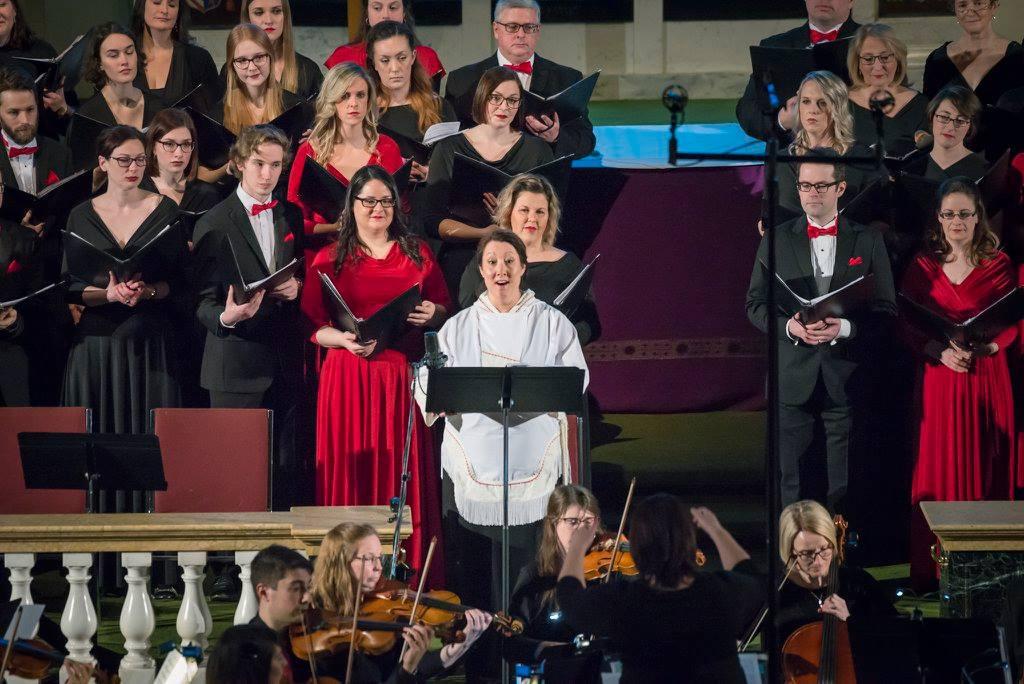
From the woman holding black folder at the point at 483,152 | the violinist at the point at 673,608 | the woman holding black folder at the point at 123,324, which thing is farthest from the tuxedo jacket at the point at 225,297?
the violinist at the point at 673,608

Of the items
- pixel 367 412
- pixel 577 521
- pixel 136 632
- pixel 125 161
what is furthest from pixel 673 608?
pixel 125 161

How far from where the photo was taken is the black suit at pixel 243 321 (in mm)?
6633

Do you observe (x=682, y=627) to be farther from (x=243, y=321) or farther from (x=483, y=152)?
(x=483, y=152)

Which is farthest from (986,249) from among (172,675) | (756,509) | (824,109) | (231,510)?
(172,675)

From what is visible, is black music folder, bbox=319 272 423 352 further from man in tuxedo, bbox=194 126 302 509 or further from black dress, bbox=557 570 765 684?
black dress, bbox=557 570 765 684

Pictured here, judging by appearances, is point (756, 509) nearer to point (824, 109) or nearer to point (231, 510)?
point (824, 109)

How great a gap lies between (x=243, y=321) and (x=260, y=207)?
454 mm

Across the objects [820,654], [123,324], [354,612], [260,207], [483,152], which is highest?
[483,152]

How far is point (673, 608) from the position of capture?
13.6 feet

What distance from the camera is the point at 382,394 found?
655 cm

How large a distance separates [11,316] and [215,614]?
147 cm

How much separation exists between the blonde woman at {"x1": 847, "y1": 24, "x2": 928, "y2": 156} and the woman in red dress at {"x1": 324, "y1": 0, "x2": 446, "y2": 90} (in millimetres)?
1835

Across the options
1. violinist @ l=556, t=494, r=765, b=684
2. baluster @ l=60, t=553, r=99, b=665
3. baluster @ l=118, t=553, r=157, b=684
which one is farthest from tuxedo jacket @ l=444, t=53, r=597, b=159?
violinist @ l=556, t=494, r=765, b=684

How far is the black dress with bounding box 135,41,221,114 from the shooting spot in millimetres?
7352
